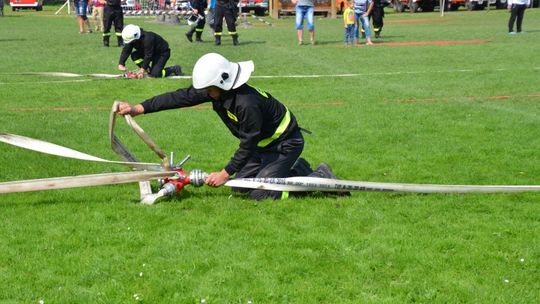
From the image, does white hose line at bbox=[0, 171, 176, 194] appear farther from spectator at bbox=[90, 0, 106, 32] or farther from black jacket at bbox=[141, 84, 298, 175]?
spectator at bbox=[90, 0, 106, 32]

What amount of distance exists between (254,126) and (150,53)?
8.48 meters

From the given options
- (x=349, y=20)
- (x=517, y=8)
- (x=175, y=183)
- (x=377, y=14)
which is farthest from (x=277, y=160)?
(x=517, y=8)

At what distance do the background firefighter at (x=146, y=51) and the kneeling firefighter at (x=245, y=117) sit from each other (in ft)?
24.5

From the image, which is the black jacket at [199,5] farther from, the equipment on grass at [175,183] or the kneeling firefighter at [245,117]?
the equipment on grass at [175,183]

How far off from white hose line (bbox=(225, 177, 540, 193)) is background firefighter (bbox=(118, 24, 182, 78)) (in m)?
7.98

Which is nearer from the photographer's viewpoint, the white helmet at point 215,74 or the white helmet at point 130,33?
the white helmet at point 215,74

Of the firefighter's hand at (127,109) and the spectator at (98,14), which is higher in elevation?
the firefighter's hand at (127,109)

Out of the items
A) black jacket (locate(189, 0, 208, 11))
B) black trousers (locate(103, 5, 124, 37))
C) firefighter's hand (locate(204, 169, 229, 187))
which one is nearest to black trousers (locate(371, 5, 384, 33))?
black jacket (locate(189, 0, 208, 11))

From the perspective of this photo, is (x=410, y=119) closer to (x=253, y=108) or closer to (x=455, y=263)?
(x=253, y=108)

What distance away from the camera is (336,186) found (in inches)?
246

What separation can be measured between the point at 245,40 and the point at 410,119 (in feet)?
49.2

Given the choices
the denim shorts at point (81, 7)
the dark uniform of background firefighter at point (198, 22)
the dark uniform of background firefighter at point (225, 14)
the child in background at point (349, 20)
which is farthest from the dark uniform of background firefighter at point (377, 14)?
the denim shorts at point (81, 7)

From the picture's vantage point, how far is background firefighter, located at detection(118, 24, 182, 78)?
1356 cm

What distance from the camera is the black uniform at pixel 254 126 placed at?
5930 mm
